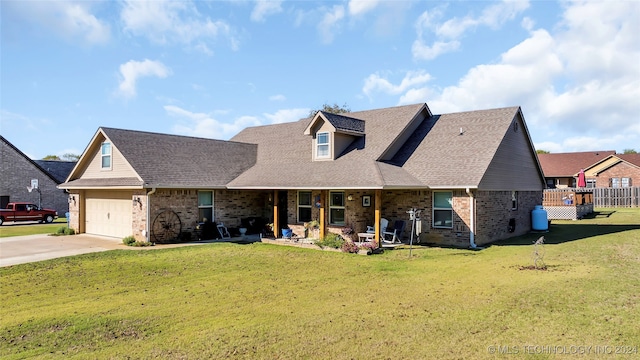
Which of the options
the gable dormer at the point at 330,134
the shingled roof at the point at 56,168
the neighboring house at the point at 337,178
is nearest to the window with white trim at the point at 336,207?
the neighboring house at the point at 337,178

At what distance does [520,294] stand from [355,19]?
13362 millimetres

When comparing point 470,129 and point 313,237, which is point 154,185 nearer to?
point 313,237

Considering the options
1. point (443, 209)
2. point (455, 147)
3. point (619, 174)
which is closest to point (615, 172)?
point (619, 174)

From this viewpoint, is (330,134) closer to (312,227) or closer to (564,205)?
(312,227)

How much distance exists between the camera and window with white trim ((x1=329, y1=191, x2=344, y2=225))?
18.5 m

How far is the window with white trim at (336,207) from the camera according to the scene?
730 inches

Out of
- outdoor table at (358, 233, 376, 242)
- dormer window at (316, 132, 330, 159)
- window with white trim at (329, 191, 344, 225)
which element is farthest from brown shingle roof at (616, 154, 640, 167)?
outdoor table at (358, 233, 376, 242)

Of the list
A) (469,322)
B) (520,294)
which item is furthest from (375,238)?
(469,322)

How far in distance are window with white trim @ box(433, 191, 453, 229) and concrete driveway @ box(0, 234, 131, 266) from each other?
13.3 meters

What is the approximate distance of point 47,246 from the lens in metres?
17.6

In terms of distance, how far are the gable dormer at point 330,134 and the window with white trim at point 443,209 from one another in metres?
5.39

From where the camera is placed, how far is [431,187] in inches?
674

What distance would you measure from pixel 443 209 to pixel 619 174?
40.0 m

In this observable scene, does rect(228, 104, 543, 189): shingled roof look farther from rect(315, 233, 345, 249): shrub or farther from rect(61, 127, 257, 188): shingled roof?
rect(315, 233, 345, 249): shrub
